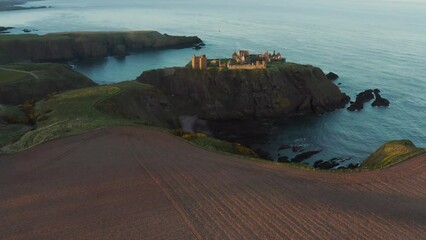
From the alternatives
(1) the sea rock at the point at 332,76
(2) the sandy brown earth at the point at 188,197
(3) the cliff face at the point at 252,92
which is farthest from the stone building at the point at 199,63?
(2) the sandy brown earth at the point at 188,197

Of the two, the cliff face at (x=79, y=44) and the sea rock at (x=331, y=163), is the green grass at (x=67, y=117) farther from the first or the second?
the cliff face at (x=79, y=44)

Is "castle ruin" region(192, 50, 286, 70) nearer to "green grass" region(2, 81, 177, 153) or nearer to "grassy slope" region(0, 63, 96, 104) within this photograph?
"green grass" region(2, 81, 177, 153)

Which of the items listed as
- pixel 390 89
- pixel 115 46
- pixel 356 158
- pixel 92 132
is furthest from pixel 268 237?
pixel 115 46

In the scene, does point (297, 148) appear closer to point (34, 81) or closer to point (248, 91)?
point (248, 91)

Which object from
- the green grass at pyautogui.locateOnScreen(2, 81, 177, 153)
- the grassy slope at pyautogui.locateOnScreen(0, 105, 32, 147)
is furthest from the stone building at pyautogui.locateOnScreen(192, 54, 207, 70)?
the grassy slope at pyautogui.locateOnScreen(0, 105, 32, 147)

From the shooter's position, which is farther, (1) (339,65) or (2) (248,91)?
(1) (339,65)

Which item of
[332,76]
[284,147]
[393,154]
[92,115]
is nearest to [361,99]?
[332,76]
